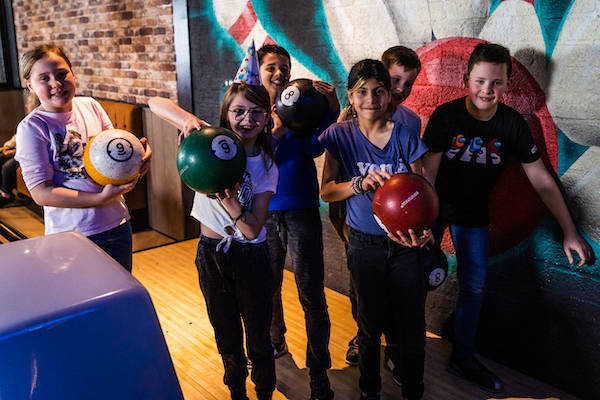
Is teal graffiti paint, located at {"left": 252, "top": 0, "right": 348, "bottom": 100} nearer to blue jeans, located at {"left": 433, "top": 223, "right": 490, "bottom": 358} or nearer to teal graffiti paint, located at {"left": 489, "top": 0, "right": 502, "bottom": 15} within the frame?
teal graffiti paint, located at {"left": 489, "top": 0, "right": 502, "bottom": 15}

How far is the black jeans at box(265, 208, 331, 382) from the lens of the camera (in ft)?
7.64

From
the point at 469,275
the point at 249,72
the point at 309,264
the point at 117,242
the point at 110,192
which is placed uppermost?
the point at 249,72

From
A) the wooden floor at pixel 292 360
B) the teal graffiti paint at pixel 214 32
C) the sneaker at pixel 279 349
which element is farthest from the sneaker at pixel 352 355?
the teal graffiti paint at pixel 214 32

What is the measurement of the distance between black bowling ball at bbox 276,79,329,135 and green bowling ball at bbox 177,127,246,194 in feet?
1.57

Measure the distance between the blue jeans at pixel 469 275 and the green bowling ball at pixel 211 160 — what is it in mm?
1254

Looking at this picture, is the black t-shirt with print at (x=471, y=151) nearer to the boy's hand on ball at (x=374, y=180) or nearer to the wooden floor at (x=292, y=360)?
the boy's hand on ball at (x=374, y=180)

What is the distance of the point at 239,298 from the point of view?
1950 mm

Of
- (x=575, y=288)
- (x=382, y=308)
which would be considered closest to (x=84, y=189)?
(x=382, y=308)

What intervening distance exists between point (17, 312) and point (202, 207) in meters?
1.14

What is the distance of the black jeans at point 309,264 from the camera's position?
7.64 feet

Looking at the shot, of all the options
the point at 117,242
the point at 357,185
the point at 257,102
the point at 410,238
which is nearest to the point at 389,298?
the point at 410,238

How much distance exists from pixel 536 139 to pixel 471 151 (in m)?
0.35

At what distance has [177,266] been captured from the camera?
4133 mm

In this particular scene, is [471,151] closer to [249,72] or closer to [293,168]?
[293,168]
